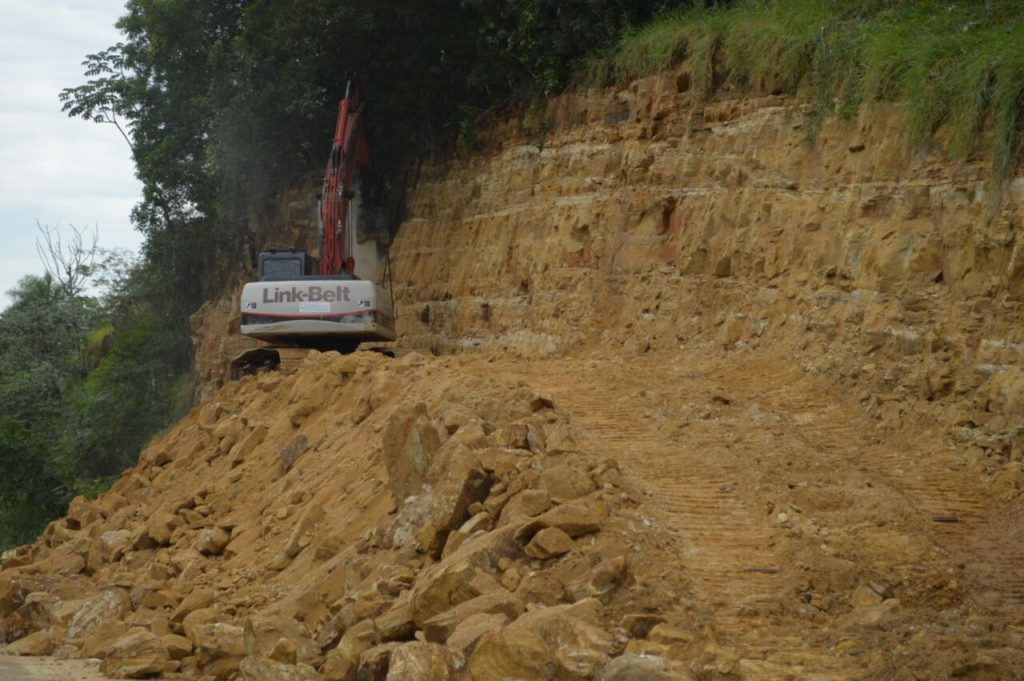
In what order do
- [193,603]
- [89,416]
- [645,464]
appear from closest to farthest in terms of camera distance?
[645,464] → [193,603] → [89,416]

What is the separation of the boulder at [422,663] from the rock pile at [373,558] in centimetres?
1

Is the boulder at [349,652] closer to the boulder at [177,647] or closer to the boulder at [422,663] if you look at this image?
the boulder at [422,663]

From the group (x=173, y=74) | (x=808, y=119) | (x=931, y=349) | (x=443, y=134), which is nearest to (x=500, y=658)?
(x=931, y=349)

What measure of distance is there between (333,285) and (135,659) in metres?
10.3

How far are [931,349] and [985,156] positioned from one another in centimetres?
201

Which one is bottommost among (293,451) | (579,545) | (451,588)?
(451,588)

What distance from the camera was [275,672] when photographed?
9.16 meters

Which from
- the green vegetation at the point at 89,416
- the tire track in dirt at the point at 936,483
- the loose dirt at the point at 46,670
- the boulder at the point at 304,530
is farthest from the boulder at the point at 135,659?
the green vegetation at the point at 89,416

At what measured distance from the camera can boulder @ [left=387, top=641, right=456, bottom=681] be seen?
8.01m

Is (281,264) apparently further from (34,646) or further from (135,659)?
(135,659)

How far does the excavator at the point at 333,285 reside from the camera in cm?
2088

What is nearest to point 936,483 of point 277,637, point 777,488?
point 777,488

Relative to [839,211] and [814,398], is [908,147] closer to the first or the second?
[839,211]

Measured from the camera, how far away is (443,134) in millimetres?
25234
